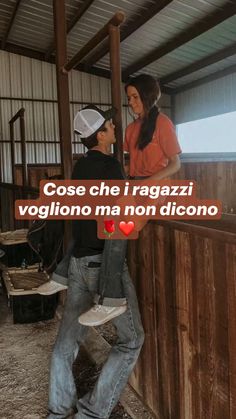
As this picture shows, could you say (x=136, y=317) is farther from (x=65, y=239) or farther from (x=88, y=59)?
(x=88, y=59)

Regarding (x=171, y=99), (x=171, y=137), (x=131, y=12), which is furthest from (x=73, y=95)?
(x=171, y=137)

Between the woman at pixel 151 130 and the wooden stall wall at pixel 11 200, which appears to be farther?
the wooden stall wall at pixel 11 200

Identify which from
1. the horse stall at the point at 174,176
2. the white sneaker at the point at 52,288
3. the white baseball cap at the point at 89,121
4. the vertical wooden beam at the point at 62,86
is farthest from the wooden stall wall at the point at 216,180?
the white baseball cap at the point at 89,121

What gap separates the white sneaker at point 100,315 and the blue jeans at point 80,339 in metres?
0.14

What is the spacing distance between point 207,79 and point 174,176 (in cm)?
618

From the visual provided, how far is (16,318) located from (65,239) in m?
0.92

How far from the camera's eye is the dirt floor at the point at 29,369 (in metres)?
2.19

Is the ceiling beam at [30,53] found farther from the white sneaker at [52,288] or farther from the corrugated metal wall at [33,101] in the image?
the white sneaker at [52,288]

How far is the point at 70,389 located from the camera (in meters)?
1.94

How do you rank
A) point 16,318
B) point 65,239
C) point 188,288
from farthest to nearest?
point 16,318 < point 65,239 < point 188,288

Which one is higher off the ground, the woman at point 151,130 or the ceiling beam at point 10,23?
the ceiling beam at point 10,23

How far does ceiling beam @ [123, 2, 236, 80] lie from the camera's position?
285 inches

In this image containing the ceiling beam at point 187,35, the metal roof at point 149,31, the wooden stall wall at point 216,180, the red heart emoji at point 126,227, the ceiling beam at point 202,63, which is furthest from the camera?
the ceiling beam at point 202,63

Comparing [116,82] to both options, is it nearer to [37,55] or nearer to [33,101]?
[33,101]
